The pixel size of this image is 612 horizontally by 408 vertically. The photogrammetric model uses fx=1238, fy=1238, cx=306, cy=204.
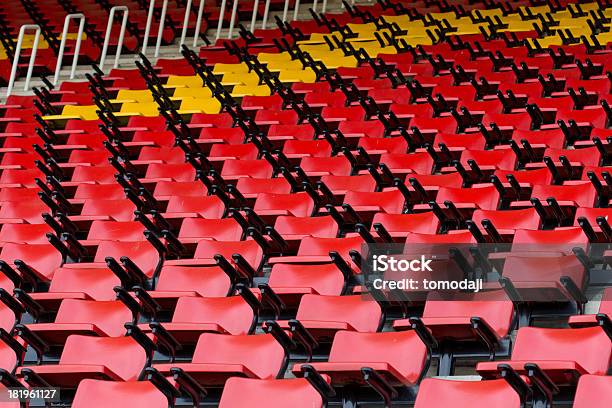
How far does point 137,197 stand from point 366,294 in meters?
1.59

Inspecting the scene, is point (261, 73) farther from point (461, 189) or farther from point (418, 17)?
point (461, 189)

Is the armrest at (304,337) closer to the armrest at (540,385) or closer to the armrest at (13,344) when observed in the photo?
the armrest at (540,385)

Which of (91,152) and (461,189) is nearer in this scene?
(461,189)

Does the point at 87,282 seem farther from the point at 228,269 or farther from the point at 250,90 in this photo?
the point at 250,90

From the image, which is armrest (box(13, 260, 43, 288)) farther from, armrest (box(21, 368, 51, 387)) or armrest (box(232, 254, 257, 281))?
armrest (box(21, 368, 51, 387))

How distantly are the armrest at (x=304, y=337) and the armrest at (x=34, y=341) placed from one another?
885mm

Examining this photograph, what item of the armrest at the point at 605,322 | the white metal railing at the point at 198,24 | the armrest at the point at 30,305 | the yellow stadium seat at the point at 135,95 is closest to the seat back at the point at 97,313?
the armrest at the point at 30,305

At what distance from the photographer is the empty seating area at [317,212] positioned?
11.8 ft

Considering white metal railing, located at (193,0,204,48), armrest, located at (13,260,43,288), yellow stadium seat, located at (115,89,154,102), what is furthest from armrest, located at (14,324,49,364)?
white metal railing, located at (193,0,204,48)

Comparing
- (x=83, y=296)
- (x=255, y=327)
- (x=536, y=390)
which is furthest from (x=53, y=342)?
(x=536, y=390)

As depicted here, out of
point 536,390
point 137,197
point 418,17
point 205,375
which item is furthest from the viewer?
point 418,17

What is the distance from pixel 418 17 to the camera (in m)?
8.47

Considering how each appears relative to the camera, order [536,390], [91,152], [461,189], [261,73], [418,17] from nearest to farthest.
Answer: [536,390] → [461,189] → [91,152] → [261,73] → [418,17]

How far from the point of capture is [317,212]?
204 inches
